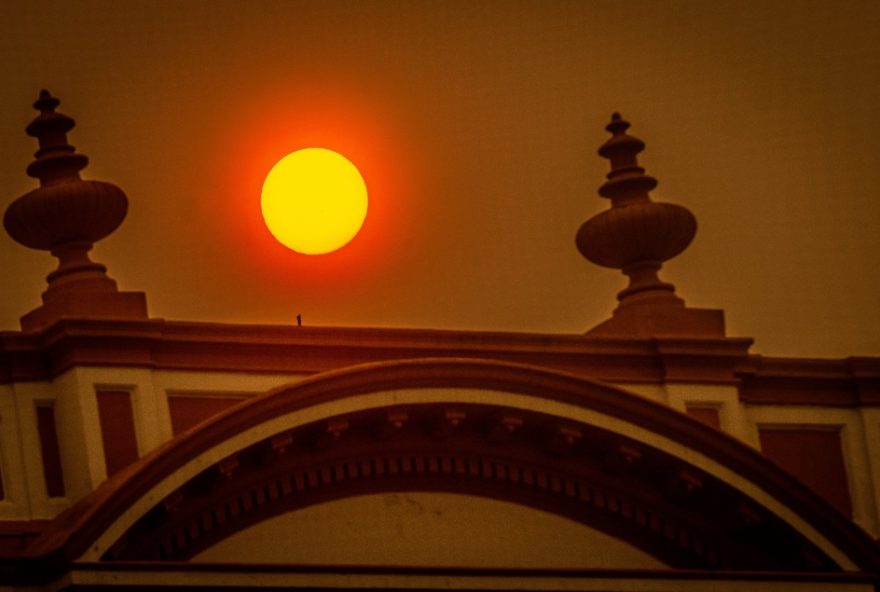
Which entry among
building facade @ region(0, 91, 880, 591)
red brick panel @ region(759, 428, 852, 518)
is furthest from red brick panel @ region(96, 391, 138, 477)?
red brick panel @ region(759, 428, 852, 518)

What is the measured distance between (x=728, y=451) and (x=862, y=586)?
1.47 metres

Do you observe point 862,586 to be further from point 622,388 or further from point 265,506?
point 265,506

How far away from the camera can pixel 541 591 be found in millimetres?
19094

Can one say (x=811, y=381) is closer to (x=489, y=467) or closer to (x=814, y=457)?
(x=814, y=457)

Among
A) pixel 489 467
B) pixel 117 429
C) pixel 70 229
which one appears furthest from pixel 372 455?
pixel 70 229

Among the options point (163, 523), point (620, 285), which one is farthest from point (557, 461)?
point (620, 285)

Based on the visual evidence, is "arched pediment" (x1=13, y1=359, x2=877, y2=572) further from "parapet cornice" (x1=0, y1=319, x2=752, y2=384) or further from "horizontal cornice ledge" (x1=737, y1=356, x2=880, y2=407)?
"horizontal cornice ledge" (x1=737, y1=356, x2=880, y2=407)

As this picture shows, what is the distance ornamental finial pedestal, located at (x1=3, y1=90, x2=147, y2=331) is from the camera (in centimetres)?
2016

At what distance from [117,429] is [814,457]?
6274mm

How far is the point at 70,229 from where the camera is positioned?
20453 mm

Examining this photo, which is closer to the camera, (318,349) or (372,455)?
(372,455)

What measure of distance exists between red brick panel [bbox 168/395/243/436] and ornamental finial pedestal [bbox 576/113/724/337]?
3.65 metres

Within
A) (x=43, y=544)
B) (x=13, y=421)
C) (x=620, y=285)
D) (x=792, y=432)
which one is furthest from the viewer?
(x=620, y=285)

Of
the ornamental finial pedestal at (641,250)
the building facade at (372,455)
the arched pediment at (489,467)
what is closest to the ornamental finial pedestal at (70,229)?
the building facade at (372,455)
